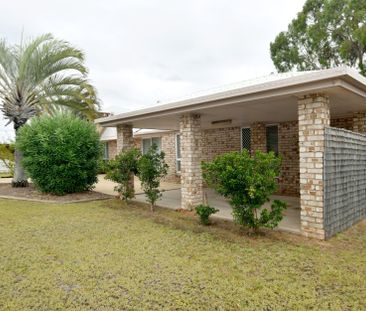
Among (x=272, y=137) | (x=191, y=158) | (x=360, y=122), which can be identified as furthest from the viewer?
(x=272, y=137)

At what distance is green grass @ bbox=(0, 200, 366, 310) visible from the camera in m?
2.98

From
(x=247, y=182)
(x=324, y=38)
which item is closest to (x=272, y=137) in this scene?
(x=247, y=182)

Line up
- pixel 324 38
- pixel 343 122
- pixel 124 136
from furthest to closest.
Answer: pixel 324 38 < pixel 124 136 < pixel 343 122

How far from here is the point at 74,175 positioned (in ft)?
32.6

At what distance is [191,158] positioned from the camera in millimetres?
7129

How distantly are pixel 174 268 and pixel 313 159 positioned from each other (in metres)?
3.04

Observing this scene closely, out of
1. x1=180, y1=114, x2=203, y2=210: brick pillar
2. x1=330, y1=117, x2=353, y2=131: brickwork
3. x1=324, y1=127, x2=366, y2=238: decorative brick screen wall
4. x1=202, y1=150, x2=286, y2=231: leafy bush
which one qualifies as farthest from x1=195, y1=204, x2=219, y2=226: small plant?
x1=330, y1=117, x2=353, y2=131: brickwork

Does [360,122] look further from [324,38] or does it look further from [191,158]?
[324,38]

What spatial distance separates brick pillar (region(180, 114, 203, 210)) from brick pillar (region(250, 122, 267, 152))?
3.59 metres

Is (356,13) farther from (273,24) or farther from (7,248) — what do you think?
(7,248)

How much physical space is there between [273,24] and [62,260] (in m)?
23.1

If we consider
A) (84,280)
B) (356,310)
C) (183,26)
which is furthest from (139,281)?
(183,26)

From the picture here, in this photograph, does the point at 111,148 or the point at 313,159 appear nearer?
the point at 313,159

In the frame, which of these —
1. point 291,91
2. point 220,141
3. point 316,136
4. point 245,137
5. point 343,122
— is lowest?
point 316,136
